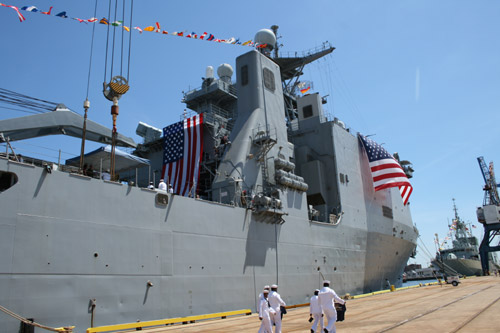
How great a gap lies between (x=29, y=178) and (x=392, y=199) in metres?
20.9

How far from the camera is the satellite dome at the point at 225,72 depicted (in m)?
25.9

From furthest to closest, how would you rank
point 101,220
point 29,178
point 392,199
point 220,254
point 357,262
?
point 392,199
point 357,262
point 220,254
point 101,220
point 29,178

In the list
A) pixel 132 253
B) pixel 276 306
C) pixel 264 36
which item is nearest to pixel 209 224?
pixel 132 253

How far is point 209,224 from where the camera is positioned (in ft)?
41.4

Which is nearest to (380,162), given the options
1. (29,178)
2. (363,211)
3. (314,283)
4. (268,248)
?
(363,211)

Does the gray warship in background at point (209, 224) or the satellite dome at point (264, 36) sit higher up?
the satellite dome at point (264, 36)

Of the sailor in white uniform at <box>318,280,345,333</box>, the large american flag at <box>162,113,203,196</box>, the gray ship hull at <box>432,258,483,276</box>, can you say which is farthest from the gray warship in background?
the gray ship hull at <box>432,258,483,276</box>

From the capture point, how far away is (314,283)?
635 inches

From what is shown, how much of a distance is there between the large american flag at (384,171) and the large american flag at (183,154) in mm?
9935

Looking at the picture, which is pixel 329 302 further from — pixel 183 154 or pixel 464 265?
pixel 464 265

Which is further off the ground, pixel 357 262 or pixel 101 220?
pixel 101 220

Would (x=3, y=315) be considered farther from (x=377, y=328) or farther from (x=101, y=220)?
(x=377, y=328)

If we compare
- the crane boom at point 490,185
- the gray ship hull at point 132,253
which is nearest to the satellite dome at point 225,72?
the gray ship hull at point 132,253

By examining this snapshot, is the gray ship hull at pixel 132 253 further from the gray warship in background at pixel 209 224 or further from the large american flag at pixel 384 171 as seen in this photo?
the large american flag at pixel 384 171
